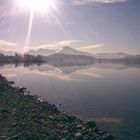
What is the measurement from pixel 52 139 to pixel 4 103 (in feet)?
41.7

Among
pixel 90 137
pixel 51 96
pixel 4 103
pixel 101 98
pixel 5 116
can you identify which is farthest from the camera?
pixel 51 96

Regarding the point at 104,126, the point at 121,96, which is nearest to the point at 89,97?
the point at 121,96

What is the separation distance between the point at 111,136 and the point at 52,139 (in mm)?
5584

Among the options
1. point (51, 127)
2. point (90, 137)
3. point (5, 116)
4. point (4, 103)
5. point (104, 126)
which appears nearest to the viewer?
point (90, 137)

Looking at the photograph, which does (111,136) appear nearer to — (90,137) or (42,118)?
(90,137)

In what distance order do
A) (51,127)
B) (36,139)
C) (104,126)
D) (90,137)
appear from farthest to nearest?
(104,126)
(51,127)
(90,137)
(36,139)

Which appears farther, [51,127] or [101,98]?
[101,98]

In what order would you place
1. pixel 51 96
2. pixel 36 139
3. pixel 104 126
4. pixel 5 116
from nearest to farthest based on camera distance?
pixel 36 139 → pixel 5 116 → pixel 104 126 → pixel 51 96

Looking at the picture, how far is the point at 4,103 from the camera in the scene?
1352 inches

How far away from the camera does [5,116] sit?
93.2ft

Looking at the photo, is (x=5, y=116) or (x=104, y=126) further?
(x=104, y=126)

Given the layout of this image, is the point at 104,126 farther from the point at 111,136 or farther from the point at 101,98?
the point at 101,98

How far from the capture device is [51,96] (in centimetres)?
5059

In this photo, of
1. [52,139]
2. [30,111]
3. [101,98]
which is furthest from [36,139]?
[101,98]
